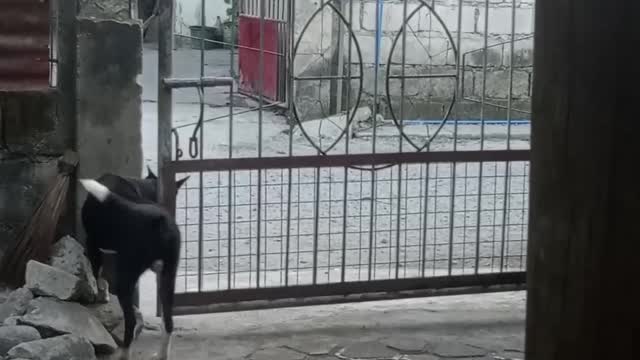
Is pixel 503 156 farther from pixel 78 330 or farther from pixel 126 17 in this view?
pixel 78 330

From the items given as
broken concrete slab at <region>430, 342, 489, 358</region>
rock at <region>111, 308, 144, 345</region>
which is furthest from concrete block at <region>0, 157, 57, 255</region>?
broken concrete slab at <region>430, 342, 489, 358</region>

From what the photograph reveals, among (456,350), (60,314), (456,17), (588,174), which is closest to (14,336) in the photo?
(60,314)

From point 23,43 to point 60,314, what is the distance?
134 centimetres

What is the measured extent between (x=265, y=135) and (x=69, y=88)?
6050 millimetres

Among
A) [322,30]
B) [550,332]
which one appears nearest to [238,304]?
[550,332]

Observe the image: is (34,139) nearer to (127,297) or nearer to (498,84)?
(127,297)

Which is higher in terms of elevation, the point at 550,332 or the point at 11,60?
the point at 11,60

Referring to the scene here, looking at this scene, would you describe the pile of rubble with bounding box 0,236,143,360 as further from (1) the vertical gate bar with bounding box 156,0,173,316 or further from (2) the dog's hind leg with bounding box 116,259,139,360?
(1) the vertical gate bar with bounding box 156,0,173,316

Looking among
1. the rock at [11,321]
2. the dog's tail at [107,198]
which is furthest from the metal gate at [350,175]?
the rock at [11,321]

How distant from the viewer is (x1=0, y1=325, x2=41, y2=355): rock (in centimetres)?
377

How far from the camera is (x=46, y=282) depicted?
416 cm

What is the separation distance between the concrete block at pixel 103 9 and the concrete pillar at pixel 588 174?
138 inches

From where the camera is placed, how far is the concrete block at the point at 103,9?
→ 4.47 m

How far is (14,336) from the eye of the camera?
3.80m
